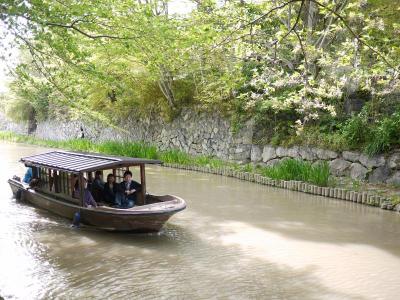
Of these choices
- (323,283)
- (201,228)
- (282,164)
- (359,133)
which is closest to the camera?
(323,283)

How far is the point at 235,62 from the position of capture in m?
16.7

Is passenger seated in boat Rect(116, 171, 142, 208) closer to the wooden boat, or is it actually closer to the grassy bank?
the wooden boat

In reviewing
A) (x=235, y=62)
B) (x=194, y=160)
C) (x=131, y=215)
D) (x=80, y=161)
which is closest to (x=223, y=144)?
(x=194, y=160)

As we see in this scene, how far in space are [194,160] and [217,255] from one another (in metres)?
11.9

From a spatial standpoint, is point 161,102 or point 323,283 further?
point 161,102

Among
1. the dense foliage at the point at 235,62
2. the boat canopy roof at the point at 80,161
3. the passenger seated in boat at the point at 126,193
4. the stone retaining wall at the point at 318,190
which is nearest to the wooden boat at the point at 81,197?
the boat canopy roof at the point at 80,161

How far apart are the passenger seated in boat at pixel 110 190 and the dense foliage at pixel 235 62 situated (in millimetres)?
1692

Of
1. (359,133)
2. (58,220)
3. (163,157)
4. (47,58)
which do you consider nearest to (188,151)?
(163,157)

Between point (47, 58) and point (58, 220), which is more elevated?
point (47, 58)

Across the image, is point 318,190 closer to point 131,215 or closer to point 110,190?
point 110,190

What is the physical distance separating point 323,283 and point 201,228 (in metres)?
3.60

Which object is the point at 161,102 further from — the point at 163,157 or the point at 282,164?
the point at 282,164

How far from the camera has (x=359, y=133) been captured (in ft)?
45.2

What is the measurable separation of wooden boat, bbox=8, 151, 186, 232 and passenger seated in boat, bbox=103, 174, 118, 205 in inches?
11.6
